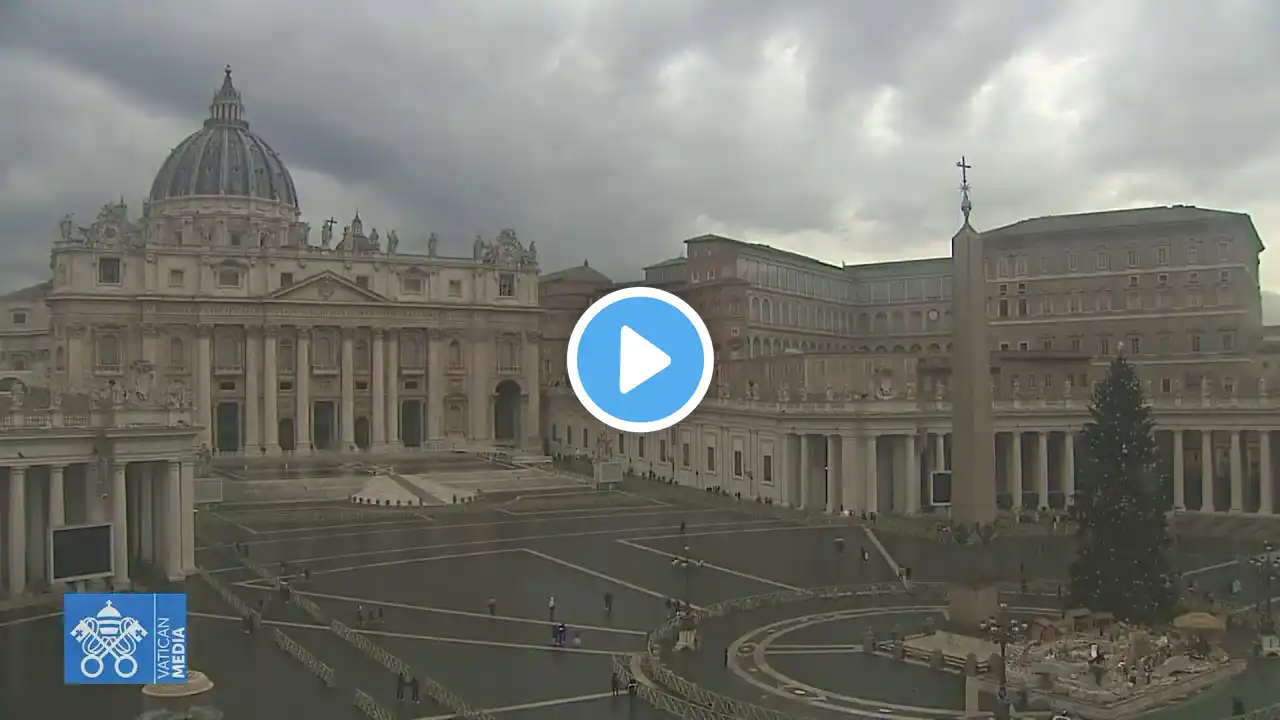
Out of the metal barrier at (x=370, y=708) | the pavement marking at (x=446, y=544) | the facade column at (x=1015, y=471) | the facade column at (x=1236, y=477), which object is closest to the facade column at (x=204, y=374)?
the pavement marking at (x=446, y=544)

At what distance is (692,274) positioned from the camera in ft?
239

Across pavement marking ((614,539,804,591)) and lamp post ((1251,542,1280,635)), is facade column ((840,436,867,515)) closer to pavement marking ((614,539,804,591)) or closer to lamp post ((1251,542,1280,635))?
pavement marking ((614,539,804,591))

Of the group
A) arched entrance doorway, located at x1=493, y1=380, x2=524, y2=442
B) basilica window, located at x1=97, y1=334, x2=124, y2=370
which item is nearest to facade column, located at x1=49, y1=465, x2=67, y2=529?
basilica window, located at x1=97, y1=334, x2=124, y2=370

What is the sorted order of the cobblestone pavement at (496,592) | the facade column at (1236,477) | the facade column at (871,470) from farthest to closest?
the facade column at (871,470)
the facade column at (1236,477)
the cobblestone pavement at (496,592)

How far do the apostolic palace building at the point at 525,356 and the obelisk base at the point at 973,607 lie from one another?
19343 mm

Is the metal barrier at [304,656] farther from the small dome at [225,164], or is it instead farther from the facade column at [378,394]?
the small dome at [225,164]

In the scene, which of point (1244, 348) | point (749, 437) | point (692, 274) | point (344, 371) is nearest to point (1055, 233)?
point (1244, 348)

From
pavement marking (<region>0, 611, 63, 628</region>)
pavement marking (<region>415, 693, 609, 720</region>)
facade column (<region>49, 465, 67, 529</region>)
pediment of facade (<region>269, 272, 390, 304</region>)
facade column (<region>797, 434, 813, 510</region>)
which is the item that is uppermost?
pediment of facade (<region>269, 272, 390, 304</region>)

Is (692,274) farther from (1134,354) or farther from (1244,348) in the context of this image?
(1244,348)

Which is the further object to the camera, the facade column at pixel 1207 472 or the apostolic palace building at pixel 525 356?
the facade column at pixel 1207 472

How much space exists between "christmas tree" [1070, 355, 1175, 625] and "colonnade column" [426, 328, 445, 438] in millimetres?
51848

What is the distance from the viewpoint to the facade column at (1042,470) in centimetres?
4709

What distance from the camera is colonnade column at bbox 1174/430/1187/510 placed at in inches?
1799

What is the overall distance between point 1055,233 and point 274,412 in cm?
4524
